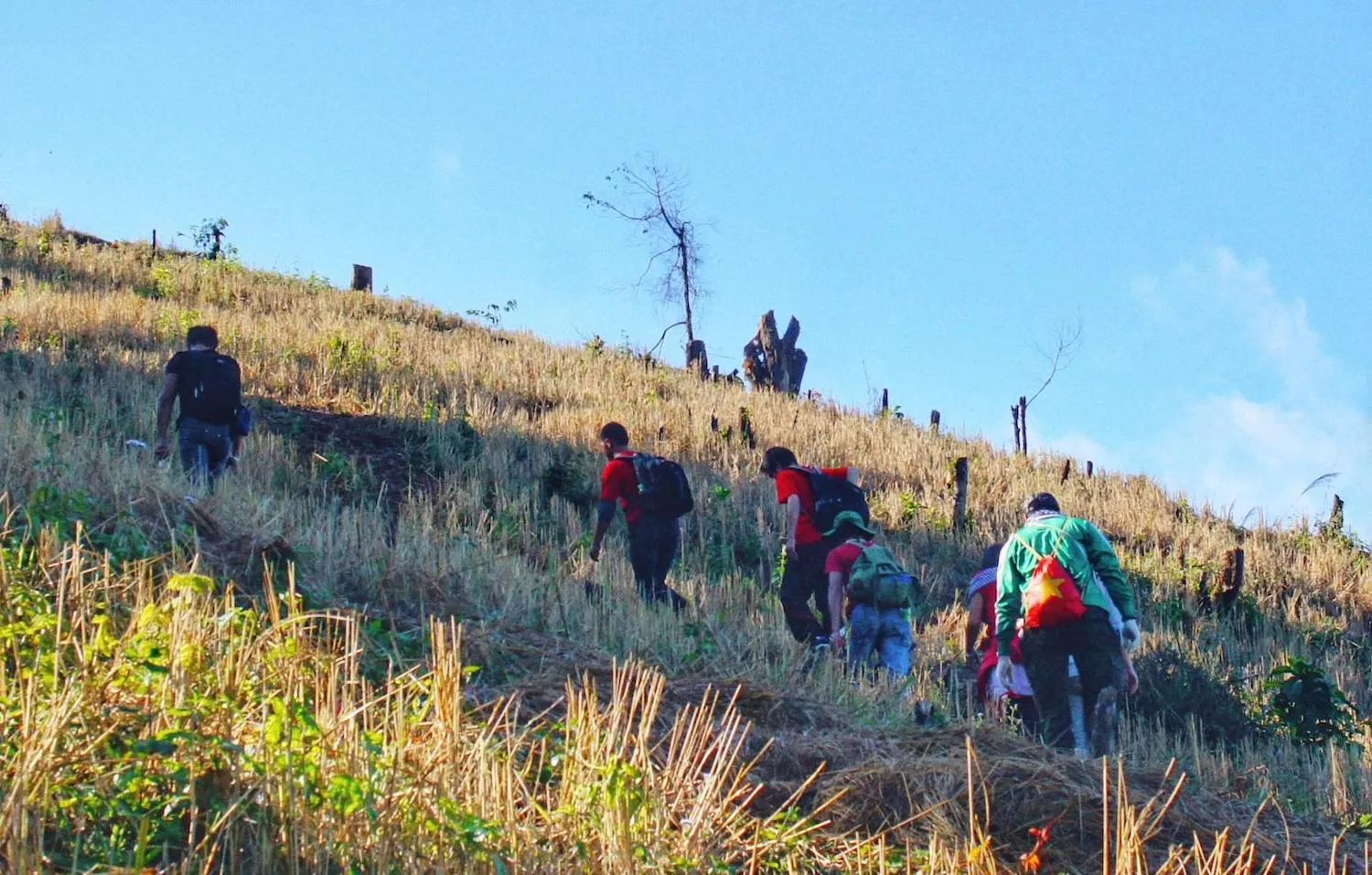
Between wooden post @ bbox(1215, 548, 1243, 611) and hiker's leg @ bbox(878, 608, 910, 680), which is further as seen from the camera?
wooden post @ bbox(1215, 548, 1243, 611)

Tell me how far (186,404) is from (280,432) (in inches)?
179

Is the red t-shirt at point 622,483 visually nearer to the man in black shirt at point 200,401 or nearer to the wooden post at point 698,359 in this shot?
the man in black shirt at point 200,401

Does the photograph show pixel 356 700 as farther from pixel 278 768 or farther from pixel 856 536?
pixel 856 536

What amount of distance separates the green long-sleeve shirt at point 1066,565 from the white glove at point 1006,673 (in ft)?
0.59

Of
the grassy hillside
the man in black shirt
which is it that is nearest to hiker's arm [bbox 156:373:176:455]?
the man in black shirt

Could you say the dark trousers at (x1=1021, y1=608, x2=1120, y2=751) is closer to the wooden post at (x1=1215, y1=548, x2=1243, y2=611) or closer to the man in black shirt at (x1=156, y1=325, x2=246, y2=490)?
the man in black shirt at (x1=156, y1=325, x2=246, y2=490)

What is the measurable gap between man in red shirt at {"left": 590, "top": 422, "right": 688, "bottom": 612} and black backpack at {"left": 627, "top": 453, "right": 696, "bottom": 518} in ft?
0.15

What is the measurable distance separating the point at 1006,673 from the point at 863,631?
4.20 ft


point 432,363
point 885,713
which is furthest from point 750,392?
point 885,713

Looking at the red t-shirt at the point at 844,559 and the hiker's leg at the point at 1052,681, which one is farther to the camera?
the red t-shirt at the point at 844,559

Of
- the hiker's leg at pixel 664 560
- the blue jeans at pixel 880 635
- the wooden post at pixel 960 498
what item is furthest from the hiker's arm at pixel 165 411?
the wooden post at pixel 960 498

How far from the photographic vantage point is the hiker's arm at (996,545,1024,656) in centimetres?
755

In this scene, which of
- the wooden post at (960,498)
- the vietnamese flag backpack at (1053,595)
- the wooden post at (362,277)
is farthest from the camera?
the wooden post at (362,277)

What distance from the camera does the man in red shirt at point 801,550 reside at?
32.8 ft
